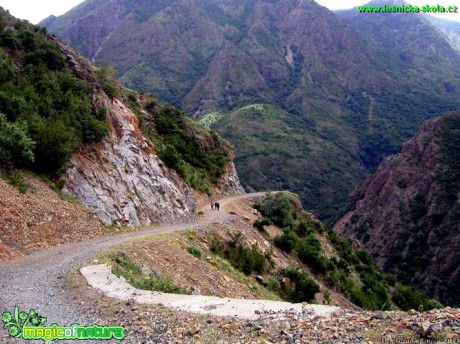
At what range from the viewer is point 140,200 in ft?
87.9

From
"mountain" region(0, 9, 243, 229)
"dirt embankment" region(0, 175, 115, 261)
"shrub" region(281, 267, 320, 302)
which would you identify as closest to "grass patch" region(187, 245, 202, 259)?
"dirt embankment" region(0, 175, 115, 261)

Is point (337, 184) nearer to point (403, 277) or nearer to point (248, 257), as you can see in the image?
point (403, 277)

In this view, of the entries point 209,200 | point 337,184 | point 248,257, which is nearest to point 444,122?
point 337,184

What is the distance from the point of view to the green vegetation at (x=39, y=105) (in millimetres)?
20156

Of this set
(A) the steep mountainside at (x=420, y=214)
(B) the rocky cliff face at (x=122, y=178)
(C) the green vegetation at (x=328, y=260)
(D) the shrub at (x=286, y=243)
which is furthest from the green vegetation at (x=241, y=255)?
(A) the steep mountainside at (x=420, y=214)

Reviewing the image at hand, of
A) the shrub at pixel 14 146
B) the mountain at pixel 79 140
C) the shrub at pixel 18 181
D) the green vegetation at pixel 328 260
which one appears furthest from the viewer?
the green vegetation at pixel 328 260

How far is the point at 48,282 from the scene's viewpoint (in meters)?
12.0

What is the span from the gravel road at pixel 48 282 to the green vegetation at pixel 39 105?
582 cm

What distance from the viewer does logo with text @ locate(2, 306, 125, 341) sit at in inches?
318

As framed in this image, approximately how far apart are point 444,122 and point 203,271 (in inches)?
4215

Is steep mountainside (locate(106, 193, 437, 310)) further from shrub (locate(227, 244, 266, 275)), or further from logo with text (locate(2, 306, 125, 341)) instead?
logo with text (locate(2, 306, 125, 341))

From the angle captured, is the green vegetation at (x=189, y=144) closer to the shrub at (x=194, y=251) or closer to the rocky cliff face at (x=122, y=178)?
the rocky cliff face at (x=122, y=178)

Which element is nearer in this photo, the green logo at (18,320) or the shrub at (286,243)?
the green logo at (18,320)

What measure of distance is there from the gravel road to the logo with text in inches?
8.1
